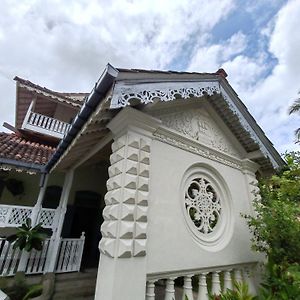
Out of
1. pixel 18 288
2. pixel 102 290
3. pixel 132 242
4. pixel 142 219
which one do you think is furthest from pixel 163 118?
pixel 18 288

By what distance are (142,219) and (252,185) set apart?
137 inches

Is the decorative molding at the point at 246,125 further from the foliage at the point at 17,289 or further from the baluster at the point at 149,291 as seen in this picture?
Result: the foliage at the point at 17,289

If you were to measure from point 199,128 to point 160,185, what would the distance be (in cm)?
184

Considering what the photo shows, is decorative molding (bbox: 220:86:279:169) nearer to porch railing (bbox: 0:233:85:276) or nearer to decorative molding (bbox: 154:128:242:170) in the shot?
decorative molding (bbox: 154:128:242:170)

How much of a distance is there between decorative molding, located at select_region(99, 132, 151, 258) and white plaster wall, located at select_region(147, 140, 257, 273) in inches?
7.6

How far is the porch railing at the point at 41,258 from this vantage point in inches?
188

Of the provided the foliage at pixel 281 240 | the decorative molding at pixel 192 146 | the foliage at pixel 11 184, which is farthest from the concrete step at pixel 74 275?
the decorative molding at pixel 192 146

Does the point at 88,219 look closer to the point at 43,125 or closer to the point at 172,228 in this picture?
the point at 43,125

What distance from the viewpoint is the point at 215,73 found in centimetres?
400

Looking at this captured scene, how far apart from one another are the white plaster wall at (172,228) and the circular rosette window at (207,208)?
15 centimetres

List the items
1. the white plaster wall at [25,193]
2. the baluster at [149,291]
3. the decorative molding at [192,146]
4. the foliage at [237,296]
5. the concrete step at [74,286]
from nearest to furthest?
the baluster at [149,291] < the foliage at [237,296] < the decorative molding at [192,146] < the concrete step at [74,286] < the white plaster wall at [25,193]

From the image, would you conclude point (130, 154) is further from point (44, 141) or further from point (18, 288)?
point (44, 141)

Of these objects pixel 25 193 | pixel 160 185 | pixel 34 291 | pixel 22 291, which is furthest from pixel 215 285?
pixel 25 193

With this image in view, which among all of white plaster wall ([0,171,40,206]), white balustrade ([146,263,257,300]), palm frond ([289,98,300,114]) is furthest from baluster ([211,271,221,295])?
palm frond ([289,98,300,114])
